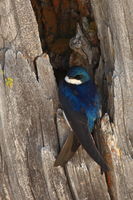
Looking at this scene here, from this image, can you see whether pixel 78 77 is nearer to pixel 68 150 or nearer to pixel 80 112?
pixel 80 112

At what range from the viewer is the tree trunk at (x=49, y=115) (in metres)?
3.43

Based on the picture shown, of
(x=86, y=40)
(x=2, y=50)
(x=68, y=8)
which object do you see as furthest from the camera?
(x=68, y=8)

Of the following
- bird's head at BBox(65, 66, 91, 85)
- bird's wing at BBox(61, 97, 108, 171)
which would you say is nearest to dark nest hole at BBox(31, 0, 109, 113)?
bird's head at BBox(65, 66, 91, 85)

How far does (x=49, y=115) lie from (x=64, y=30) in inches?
30.5

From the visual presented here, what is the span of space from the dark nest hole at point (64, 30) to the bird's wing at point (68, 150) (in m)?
0.38

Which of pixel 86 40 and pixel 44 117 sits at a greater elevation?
pixel 86 40

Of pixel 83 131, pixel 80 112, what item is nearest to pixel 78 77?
pixel 80 112

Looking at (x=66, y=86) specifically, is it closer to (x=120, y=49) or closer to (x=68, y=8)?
(x=120, y=49)

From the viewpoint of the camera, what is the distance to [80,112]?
3.48 meters

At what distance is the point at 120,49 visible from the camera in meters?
3.49

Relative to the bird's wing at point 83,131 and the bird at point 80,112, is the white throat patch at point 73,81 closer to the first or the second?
the bird at point 80,112

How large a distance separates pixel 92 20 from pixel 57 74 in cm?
38

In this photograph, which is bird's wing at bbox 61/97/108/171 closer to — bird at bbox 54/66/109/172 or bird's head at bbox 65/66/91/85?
bird at bbox 54/66/109/172

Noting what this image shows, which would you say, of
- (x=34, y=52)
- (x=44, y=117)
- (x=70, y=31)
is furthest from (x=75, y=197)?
(x=70, y=31)
